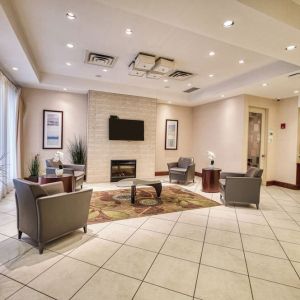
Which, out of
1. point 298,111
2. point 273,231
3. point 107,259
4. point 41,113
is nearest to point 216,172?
point 273,231

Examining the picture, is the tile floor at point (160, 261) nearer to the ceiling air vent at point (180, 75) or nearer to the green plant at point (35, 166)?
the green plant at point (35, 166)

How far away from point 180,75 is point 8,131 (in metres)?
4.72

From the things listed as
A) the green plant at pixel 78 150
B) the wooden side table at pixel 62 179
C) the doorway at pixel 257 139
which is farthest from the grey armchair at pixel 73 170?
the doorway at pixel 257 139

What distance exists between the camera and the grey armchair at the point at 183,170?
6.61 metres

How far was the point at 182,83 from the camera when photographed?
645 cm

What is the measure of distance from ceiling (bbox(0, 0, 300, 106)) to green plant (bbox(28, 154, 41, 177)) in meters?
2.27

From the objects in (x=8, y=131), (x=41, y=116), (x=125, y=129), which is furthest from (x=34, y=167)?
(x=125, y=129)

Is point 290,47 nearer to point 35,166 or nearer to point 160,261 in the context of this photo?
point 160,261

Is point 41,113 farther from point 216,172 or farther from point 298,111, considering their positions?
point 298,111

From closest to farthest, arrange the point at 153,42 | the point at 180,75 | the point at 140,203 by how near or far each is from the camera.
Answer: the point at 153,42
the point at 140,203
the point at 180,75

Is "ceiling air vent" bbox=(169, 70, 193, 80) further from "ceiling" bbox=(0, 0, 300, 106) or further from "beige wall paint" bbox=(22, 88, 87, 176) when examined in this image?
"beige wall paint" bbox=(22, 88, 87, 176)

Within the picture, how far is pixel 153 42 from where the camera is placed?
385cm

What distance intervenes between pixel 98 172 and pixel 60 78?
309cm

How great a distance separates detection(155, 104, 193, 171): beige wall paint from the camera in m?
8.40
